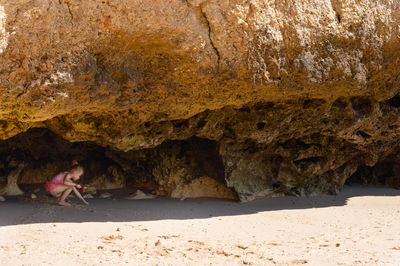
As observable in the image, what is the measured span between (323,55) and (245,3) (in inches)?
43.6

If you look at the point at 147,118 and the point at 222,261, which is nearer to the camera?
the point at 222,261

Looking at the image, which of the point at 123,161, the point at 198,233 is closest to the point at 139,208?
the point at 198,233

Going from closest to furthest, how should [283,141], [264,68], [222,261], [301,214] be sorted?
[222,261]
[264,68]
[301,214]
[283,141]

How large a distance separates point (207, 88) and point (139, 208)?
1.67 metres

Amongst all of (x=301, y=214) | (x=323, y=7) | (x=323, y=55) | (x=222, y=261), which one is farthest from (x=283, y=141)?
(x=222, y=261)

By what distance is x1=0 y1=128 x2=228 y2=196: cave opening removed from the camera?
5590 mm

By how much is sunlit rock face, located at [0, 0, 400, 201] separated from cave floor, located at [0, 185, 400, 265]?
0.63 m

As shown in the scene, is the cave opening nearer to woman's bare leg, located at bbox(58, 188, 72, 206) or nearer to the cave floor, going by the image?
the cave floor

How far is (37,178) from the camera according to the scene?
574 centimetres

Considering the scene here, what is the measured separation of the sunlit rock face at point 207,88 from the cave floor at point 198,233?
0.63 meters

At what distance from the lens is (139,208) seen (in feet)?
15.6

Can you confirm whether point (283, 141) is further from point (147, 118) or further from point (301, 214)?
point (147, 118)

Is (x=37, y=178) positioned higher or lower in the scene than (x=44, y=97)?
lower

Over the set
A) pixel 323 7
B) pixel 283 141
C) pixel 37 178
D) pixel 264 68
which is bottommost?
pixel 37 178
